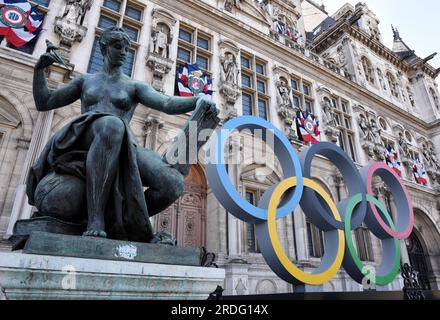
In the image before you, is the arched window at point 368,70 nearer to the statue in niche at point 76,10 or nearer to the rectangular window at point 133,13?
the rectangular window at point 133,13

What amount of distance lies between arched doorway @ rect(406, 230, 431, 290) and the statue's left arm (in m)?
20.0

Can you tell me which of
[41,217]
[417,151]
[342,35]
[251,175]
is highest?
[342,35]

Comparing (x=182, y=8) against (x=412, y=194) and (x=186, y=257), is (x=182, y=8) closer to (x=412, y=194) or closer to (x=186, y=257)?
(x=186, y=257)

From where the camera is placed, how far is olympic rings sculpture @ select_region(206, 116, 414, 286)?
21.8ft

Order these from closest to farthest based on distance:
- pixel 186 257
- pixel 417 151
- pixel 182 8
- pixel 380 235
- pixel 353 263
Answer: pixel 186 257 → pixel 353 263 → pixel 380 235 → pixel 182 8 → pixel 417 151

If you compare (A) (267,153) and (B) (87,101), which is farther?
(A) (267,153)

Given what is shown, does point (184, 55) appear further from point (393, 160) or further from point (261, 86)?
point (393, 160)

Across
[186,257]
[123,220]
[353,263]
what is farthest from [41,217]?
[353,263]

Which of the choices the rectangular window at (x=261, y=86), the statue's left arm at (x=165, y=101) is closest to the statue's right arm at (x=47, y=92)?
the statue's left arm at (x=165, y=101)

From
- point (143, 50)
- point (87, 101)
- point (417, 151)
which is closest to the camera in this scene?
point (87, 101)

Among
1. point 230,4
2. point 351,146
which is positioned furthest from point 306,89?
point 230,4

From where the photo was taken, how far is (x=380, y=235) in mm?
9852

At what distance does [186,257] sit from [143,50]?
10.9 metres

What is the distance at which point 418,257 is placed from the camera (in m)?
17.7
